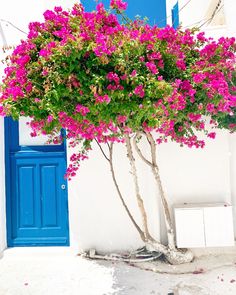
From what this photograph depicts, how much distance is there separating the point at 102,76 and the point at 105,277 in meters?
3.33

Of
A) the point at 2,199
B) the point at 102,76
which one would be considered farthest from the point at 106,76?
the point at 2,199

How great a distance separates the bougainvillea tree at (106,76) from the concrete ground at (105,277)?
2.41 m

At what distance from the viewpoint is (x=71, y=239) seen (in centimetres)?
641

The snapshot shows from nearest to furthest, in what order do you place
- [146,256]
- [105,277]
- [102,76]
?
[102,76] < [105,277] < [146,256]

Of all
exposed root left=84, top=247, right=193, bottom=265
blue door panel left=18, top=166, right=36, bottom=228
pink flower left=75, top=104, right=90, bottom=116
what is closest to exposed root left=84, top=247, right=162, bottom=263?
exposed root left=84, top=247, right=193, bottom=265

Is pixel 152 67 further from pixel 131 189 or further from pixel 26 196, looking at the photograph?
pixel 26 196

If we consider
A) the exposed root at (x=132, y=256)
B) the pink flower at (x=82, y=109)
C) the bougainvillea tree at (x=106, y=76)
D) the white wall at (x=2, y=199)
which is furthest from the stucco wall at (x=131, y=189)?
the pink flower at (x=82, y=109)

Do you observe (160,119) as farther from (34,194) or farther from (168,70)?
(34,194)

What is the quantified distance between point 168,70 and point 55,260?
4.06 meters

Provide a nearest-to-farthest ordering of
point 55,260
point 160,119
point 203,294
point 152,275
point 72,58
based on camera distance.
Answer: point 72,58, point 160,119, point 203,294, point 152,275, point 55,260

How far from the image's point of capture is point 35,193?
674cm

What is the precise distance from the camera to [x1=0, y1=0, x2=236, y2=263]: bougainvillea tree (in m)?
3.91

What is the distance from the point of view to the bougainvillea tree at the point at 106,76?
3.91 metres

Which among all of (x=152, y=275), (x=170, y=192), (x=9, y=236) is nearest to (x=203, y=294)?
(x=152, y=275)
